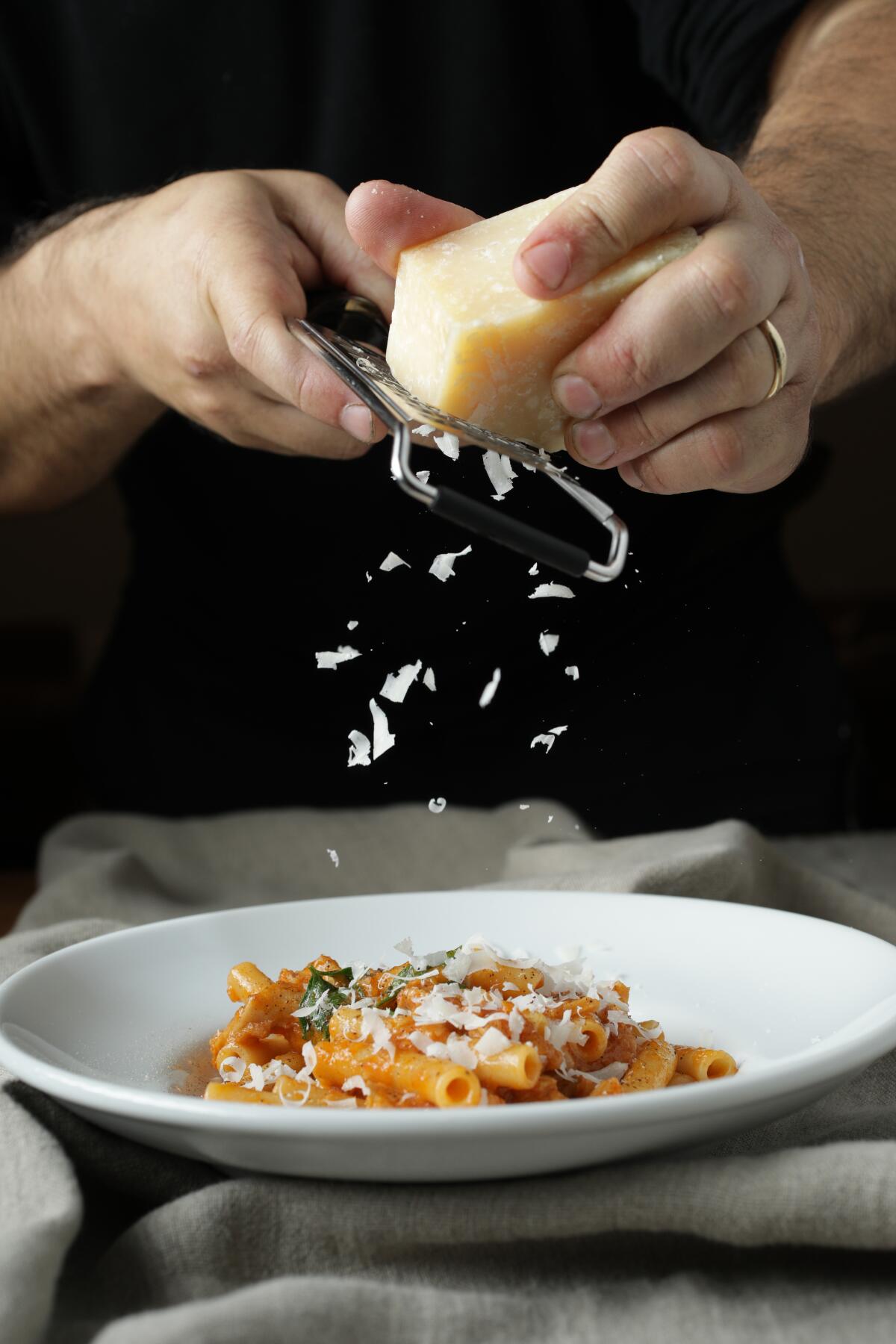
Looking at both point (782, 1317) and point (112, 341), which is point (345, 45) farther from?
point (782, 1317)

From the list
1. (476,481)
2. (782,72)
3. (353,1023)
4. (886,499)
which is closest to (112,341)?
(476,481)

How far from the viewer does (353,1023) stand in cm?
90

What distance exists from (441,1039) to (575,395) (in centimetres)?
44

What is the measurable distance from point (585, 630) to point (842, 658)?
3.09 m

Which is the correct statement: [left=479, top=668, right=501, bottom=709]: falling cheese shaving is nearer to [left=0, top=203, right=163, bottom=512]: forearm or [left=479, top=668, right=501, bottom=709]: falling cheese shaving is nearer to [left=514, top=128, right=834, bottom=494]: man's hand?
[left=514, top=128, right=834, bottom=494]: man's hand

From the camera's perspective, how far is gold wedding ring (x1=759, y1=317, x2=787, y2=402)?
100cm

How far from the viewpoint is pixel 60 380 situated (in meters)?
1.70

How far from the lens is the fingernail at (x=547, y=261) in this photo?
0.87 m

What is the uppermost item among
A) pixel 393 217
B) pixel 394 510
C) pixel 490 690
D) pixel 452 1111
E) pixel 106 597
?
pixel 393 217

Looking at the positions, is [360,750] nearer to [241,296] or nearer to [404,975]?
[404,975]

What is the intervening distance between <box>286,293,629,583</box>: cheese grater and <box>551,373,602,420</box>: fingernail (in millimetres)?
45

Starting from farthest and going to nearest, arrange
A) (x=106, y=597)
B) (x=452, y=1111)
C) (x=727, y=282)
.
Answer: (x=106, y=597) → (x=727, y=282) → (x=452, y=1111)

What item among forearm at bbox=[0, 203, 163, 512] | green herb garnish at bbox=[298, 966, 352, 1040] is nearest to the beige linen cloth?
green herb garnish at bbox=[298, 966, 352, 1040]

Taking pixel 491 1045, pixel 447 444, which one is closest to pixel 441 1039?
pixel 491 1045
